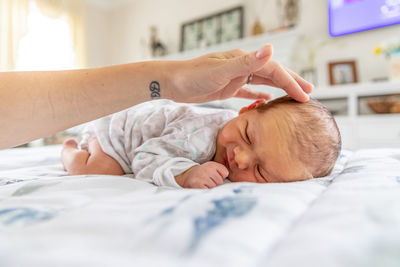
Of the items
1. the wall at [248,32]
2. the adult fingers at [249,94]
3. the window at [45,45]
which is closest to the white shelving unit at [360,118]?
the wall at [248,32]

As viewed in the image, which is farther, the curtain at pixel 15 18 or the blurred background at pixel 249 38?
the curtain at pixel 15 18

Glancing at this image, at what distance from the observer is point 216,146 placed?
3.07ft

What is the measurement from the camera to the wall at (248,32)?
9.24 feet

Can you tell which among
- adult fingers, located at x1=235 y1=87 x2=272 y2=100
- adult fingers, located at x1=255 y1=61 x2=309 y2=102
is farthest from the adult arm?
adult fingers, located at x1=235 y1=87 x2=272 y2=100

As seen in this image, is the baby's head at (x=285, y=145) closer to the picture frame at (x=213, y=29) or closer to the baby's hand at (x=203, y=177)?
the baby's hand at (x=203, y=177)

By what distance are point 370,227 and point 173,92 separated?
503 millimetres

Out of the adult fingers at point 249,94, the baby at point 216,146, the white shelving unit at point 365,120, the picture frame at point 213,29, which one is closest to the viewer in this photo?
the baby at point 216,146

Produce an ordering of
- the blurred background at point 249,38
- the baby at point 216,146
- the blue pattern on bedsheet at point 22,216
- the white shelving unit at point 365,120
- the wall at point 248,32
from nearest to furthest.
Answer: the blue pattern on bedsheet at point 22,216, the baby at point 216,146, the white shelving unit at point 365,120, the blurred background at point 249,38, the wall at point 248,32

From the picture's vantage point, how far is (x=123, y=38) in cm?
480

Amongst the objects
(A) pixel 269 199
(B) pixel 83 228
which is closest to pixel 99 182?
(B) pixel 83 228

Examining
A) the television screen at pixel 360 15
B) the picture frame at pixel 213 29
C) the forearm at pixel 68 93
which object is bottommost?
the forearm at pixel 68 93

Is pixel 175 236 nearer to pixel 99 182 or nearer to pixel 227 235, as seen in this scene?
pixel 227 235

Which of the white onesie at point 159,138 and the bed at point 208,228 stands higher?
the white onesie at point 159,138

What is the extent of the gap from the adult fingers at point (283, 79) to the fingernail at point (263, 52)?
0.19m
